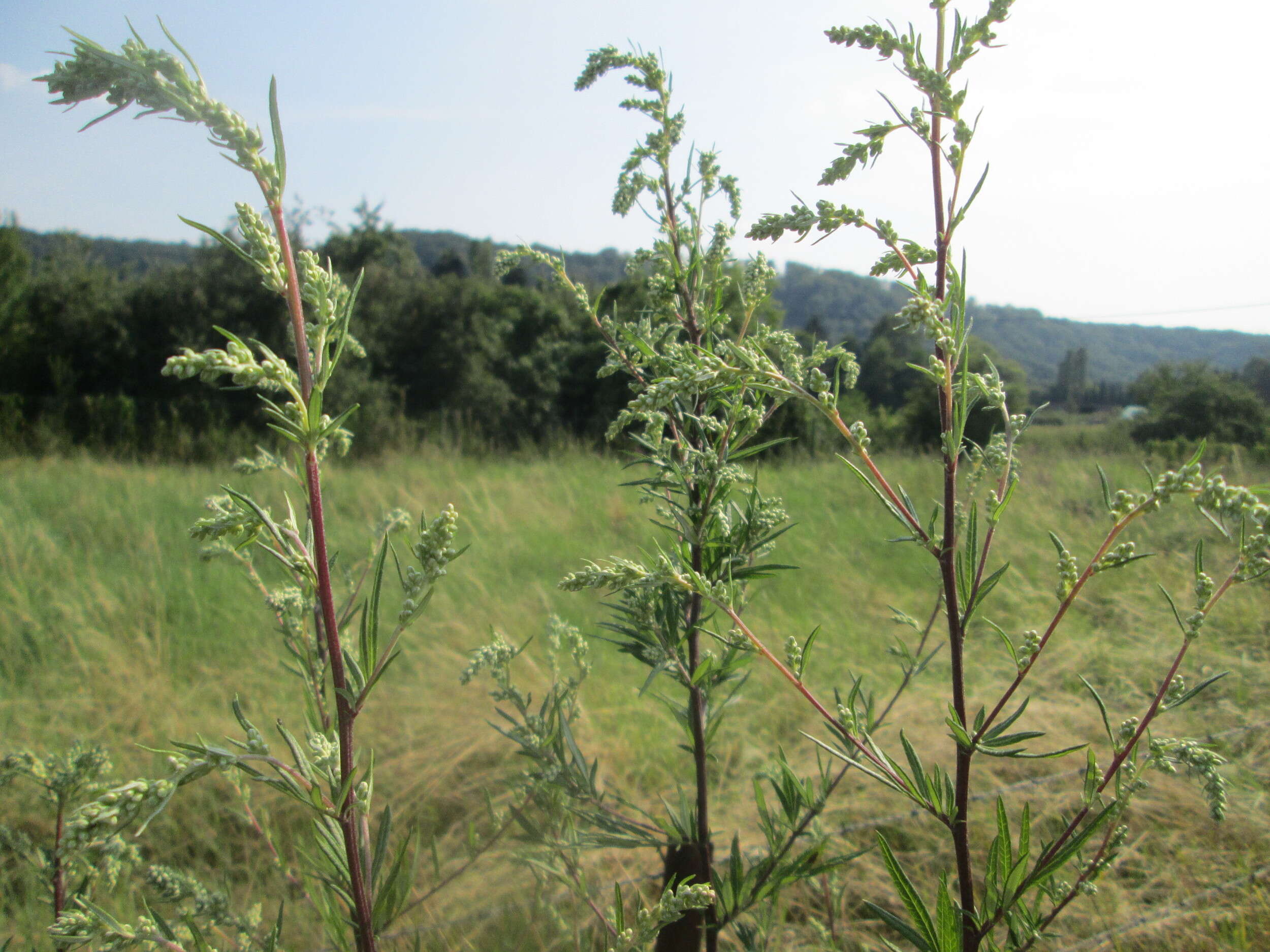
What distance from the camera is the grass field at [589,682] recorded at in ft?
7.14

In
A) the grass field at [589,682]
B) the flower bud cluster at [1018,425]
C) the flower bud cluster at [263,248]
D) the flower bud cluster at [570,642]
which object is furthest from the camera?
the grass field at [589,682]

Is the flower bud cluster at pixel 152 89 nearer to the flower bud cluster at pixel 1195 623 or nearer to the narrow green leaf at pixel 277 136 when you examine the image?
the narrow green leaf at pixel 277 136

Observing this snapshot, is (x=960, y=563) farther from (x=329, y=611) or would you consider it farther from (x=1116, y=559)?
(x=329, y=611)

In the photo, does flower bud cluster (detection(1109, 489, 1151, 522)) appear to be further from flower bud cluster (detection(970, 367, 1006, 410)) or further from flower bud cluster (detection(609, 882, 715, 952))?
flower bud cluster (detection(609, 882, 715, 952))

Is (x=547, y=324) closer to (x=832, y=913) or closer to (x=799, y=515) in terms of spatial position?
(x=799, y=515)

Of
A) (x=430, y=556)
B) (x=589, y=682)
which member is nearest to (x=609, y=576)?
(x=430, y=556)

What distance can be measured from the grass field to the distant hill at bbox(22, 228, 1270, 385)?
1761 millimetres

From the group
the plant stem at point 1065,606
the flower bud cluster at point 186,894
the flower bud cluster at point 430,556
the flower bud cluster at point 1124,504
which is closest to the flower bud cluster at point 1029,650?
the plant stem at point 1065,606

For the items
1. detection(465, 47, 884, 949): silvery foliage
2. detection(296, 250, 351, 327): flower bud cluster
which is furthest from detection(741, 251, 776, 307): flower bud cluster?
detection(296, 250, 351, 327): flower bud cluster

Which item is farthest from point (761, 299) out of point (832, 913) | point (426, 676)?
point (426, 676)

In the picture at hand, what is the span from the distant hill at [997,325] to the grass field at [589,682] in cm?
176

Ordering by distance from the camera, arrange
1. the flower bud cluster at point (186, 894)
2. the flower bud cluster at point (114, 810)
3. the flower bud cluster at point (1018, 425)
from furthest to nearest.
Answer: the flower bud cluster at point (186, 894), the flower bud cluster at point (1018, 425), the flower bud cluster at point (114, 810)

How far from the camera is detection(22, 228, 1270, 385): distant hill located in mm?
11093

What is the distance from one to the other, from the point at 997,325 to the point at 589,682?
8322 millimetres
